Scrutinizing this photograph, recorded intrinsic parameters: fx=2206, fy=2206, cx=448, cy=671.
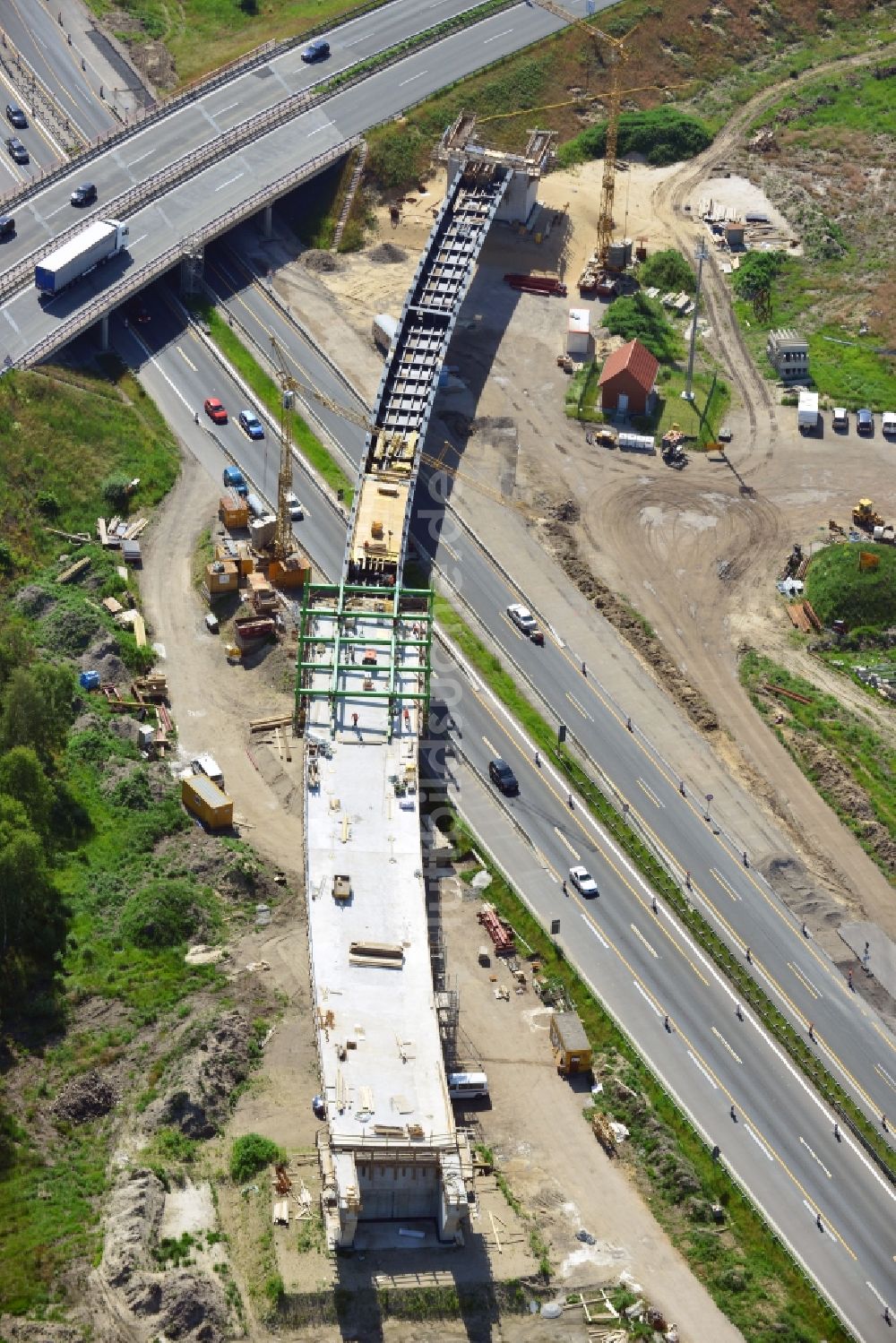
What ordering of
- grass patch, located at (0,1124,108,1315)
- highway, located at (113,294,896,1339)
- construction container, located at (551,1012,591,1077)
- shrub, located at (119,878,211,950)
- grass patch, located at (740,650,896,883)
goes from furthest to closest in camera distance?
grass patch, located at (740,650,896,883), shrub, located at (119,878,211,950), construction container, located at (551,1012,591,1077), highway, located at (113,294,896,1339), grass patch, located at (0,1124,108,1315)


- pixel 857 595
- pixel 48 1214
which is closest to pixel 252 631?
pixel 857 595

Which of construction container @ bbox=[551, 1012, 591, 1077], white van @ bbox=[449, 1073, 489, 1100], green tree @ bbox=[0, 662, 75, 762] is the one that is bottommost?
white van @ bbox=[449, 1073, 489, 1100]

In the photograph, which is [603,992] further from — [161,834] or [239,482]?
[239,482]

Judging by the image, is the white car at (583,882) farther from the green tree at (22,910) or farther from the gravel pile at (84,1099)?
the gravel pile at (84,1099)

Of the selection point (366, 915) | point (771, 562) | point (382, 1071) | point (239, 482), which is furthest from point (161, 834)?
point (771, 562)

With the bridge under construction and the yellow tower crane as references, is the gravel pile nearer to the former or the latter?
the bridge under construction

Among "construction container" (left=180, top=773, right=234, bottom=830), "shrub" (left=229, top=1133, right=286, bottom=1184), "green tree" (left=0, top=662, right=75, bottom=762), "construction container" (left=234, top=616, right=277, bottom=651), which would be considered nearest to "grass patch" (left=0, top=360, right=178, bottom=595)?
"construction container" (left=234, top=616, right=277, bottom=651)
